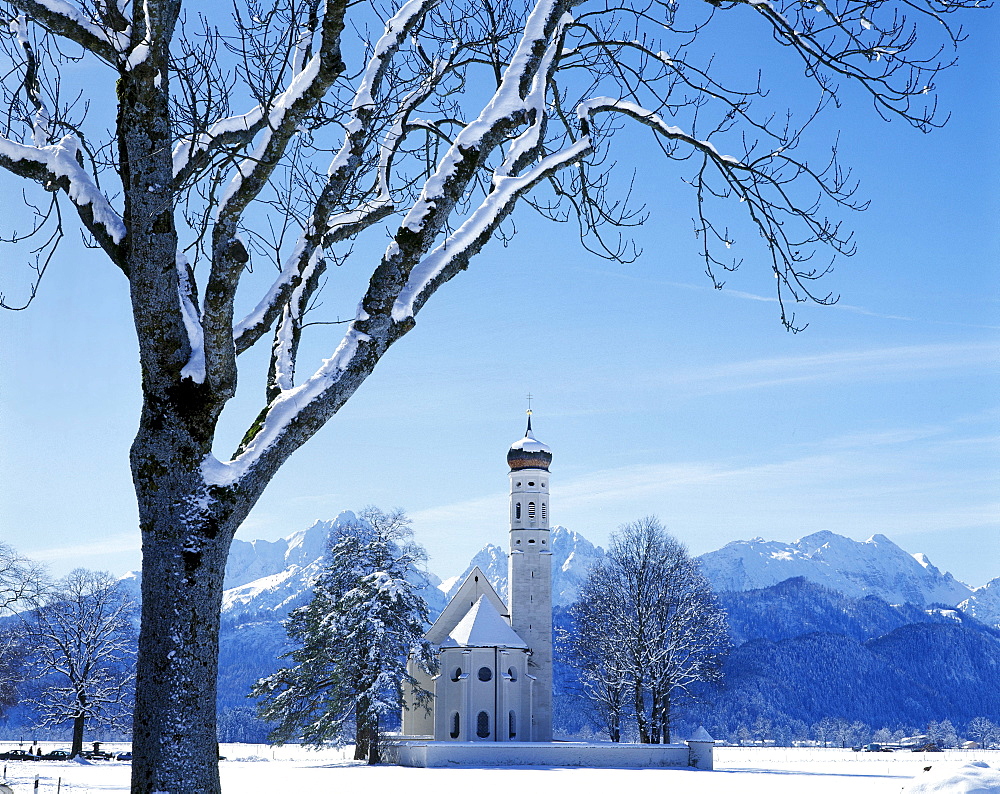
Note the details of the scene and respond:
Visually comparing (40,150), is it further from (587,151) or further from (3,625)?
(3,625)

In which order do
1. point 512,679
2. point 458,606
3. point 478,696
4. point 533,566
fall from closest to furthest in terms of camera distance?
point 478,696, point 512,679, point 533,566, point 458,606

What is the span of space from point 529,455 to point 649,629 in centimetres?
1247

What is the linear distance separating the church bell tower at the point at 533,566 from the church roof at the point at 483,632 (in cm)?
178

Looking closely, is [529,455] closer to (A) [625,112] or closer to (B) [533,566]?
(B) [533,566]

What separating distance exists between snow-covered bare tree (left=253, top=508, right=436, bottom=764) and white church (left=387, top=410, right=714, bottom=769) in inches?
88.0

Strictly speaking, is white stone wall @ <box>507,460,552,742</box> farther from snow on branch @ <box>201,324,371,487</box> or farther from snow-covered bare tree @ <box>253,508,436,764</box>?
snow on branch @ <box>201,324,371,487</box>

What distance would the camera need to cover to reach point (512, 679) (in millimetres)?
45188

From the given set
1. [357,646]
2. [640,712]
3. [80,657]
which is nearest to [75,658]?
[80,657]

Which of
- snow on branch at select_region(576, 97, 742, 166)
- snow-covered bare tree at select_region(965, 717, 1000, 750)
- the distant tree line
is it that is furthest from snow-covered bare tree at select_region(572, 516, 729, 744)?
snow-covered bare tree at select_region(965, 717, 1000, 750)

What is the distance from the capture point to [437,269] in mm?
5652

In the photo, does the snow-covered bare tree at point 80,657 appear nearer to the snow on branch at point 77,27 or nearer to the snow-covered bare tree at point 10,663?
the snow-covered bare tree at point 10,663

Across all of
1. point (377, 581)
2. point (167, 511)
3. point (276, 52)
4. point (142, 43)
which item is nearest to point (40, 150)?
point (142, 43)

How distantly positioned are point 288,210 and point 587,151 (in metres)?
2.06

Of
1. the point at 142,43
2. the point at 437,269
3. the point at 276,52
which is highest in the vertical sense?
the point at 276,52
